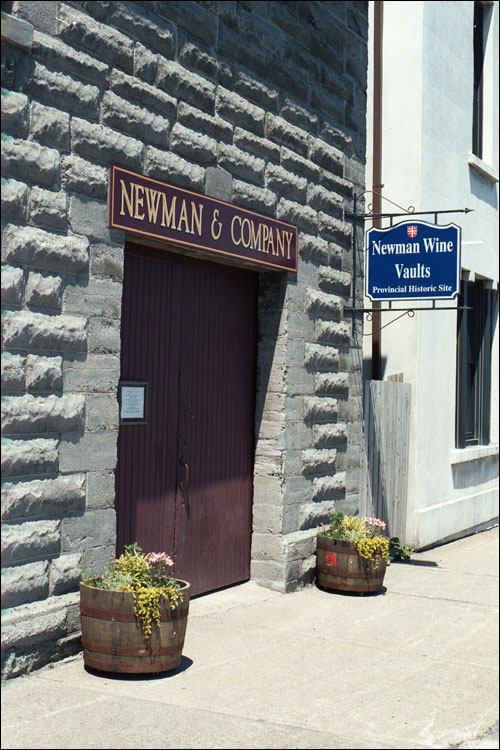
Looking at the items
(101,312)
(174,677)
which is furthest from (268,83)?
(174,677)

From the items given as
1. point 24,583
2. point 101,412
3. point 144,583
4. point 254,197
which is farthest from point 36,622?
point 254,197

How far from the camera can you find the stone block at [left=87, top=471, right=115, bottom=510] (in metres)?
6.30

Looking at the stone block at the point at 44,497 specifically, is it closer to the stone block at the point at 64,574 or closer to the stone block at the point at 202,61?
the stone block at the point at 64,574

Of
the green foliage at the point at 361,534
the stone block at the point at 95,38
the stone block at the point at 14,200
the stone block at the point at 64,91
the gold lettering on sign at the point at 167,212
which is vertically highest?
the stone block at the point at 95,38

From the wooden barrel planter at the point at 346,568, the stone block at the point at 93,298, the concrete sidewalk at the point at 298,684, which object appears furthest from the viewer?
the wooden barrel planter at the point at 346,568

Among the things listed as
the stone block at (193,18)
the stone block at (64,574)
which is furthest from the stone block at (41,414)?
the stone block at (193,18)

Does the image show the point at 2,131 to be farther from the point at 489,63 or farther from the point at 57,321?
the point at 489,63

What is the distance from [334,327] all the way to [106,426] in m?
3.51

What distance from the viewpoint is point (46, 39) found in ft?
19.5

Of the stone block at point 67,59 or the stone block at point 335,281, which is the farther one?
the stone block at point 335,281

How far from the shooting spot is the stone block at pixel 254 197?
7.92m

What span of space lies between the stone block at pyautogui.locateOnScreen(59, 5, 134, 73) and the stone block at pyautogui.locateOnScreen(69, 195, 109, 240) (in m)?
1.00

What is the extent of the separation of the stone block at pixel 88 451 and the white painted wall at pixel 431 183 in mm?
5542

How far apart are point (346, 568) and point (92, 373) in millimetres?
3471
